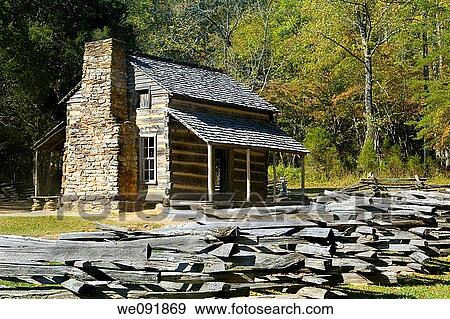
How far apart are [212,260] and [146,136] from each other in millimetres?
13897

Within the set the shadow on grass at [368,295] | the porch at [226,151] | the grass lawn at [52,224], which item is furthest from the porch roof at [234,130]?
the shadow on grass at [368,295]

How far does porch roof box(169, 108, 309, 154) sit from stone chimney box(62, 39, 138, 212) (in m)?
2.15

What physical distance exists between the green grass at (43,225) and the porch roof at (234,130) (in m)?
4.14

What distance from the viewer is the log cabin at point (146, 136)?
69.6ft

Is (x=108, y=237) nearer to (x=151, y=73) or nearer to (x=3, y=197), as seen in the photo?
(x=151, y=73)

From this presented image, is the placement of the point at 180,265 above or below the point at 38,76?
below

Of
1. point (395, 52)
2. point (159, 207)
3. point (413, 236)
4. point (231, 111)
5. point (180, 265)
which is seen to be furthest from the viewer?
point (395, 52)

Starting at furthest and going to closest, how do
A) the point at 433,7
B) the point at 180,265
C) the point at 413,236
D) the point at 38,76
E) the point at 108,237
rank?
the point at 433,7
the point at 38,76
the point at 413,236
the point at 108,237
the point at 180,265

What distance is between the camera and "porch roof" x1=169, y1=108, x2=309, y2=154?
20381 millimetres

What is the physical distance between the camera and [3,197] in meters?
30.5

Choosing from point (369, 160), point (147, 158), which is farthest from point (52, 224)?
point (369, 160)

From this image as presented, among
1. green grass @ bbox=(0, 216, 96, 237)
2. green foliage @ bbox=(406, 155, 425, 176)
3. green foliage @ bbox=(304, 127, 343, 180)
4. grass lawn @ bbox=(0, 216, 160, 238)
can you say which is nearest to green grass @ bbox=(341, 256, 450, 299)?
grass lawn @ bbox=(0, 216, 160, 238)

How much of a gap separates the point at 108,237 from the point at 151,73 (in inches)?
528

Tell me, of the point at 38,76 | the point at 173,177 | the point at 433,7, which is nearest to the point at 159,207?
the point at 173,177
